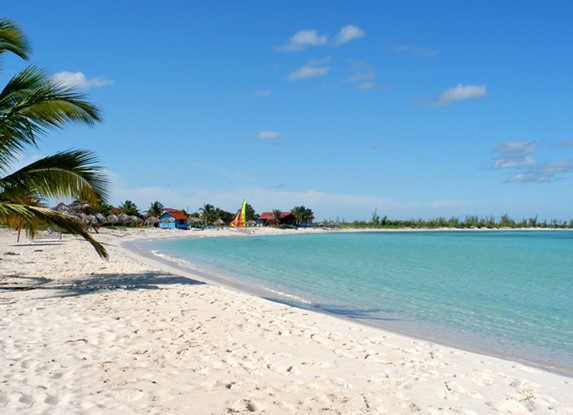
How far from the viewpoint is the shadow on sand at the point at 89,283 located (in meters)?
9.18

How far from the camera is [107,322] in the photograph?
21.0 ft

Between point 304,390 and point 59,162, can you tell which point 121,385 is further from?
point 59,162

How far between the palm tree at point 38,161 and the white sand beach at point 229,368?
1.86 meters

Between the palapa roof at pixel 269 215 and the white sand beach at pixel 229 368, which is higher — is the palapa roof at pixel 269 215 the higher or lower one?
the higher one

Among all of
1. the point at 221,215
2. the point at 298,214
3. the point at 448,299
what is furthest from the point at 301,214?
the point at 448,299

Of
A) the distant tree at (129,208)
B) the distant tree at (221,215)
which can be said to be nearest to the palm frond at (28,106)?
the distant tree at (129,208)

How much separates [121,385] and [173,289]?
616 centimetres

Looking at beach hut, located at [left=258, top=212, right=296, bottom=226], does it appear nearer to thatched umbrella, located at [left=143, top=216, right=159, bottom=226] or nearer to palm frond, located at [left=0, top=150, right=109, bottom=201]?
thatched umbrella, located at [left=143, top=216, right=159, bottom=226]

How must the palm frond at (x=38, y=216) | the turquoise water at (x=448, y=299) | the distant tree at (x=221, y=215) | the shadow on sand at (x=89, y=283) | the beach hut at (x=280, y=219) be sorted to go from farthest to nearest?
the beach hut at (x=280, y=219), the distant tree at (x=221, y=215), the shadow on sand at (x=89, y=283), the palm frond at (x=38, y=216), the turquoise water at (x=448, y=299)

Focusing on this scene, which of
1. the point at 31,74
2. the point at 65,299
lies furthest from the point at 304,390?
the point at 31,74

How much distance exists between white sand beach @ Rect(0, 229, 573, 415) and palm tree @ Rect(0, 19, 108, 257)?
186cm

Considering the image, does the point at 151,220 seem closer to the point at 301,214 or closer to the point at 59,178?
the point at 301,214

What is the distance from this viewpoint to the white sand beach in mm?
3686

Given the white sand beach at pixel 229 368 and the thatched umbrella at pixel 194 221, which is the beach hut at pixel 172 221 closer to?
the thatched umbrella at pixel 194 221
